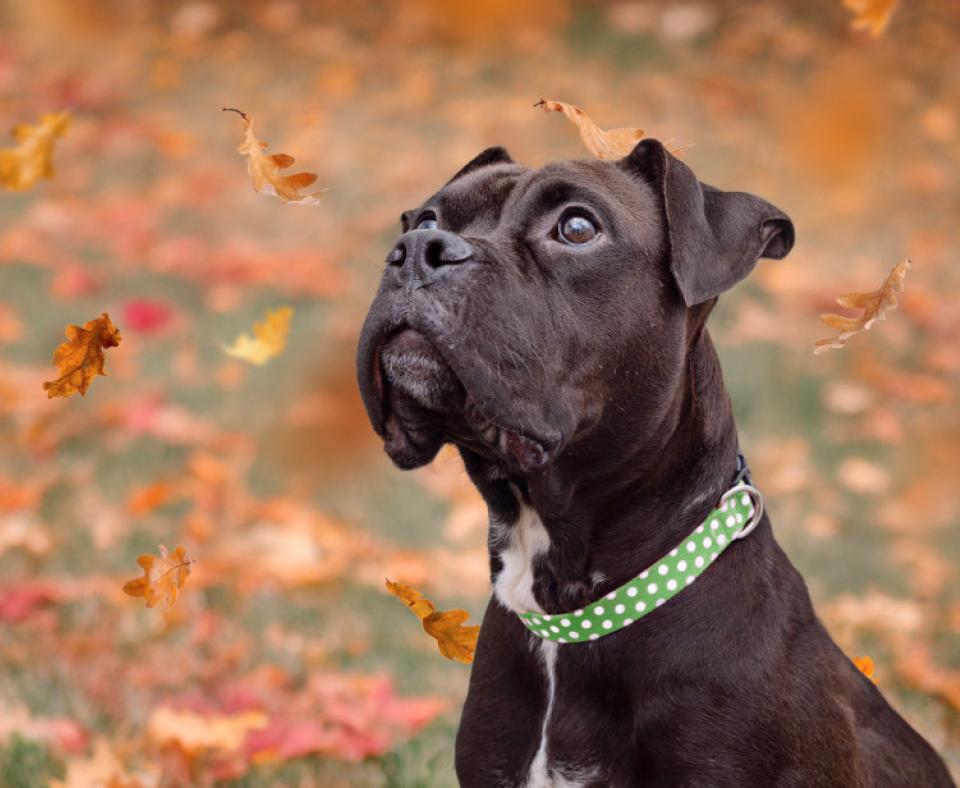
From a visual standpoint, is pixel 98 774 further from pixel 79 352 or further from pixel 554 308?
Result: pixel 554 308

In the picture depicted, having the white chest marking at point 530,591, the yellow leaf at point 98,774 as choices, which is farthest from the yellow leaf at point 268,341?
the yellow leaf at point 98,774

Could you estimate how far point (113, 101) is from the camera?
11.9m

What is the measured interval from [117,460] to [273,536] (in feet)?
3.95

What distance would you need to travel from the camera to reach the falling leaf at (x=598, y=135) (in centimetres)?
306

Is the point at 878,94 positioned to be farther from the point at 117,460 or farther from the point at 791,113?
the point at 117,460

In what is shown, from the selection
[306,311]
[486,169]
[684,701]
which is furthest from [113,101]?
[684,701]

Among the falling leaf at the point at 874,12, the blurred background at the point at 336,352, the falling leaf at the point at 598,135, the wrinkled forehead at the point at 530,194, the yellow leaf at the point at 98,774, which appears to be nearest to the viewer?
the wrinkled forehead at the point at 530,194

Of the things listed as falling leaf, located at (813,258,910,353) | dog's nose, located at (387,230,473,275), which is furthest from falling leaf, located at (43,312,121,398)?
falling leaf, located at (813,258,910,353)

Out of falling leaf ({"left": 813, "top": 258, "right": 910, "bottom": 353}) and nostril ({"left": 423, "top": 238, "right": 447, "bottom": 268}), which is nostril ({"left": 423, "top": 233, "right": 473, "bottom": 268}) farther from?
falling leaf ({"left": 813, "top": 258, "right": 910, "bottom": 353})

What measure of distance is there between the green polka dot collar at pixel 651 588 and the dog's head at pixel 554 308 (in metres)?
0.28

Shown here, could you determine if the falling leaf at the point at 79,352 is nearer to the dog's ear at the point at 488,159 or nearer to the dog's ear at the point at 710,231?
the dog's ear at the point at 488,159

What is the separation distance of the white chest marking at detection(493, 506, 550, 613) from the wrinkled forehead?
71 cm

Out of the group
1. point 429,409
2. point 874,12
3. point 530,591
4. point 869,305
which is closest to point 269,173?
point 429,409

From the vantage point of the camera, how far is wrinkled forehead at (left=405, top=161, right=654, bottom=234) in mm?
2844
